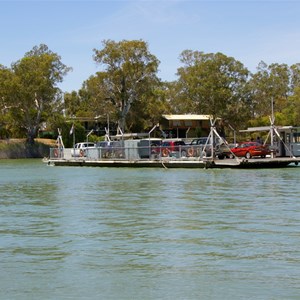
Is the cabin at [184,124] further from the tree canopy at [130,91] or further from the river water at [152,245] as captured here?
the river water at [152,245]

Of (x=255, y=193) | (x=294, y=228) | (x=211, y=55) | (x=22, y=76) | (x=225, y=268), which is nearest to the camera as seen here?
(x=225, y=268)

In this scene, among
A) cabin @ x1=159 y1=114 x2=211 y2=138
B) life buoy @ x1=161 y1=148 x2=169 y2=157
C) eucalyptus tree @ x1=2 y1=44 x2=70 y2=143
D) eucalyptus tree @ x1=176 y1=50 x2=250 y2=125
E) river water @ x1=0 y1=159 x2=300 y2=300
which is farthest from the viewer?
cabin @ x1=159 y1=114 x2=211 y2=138

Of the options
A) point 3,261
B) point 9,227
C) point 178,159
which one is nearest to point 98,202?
point 9,227

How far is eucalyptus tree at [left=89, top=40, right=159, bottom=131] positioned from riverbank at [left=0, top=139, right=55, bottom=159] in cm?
1011

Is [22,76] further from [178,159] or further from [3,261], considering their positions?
[3,261]

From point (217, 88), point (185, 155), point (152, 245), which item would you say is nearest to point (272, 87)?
point (217, 88)

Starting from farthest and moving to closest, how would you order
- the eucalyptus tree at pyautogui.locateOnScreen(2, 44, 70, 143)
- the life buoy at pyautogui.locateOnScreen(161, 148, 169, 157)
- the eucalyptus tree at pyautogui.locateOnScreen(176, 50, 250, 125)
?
1. the eucalyptus tree at pyautogui.locateOnScreen(176, 50, 250, 125)
2. the eucalyptus tree at pyautogui.locateOnScreen(2, 44, 70, 143)
3. the life buoy at pyautogui.locateOnScreen(161, 148, 169, 157)

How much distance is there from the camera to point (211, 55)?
9319cm

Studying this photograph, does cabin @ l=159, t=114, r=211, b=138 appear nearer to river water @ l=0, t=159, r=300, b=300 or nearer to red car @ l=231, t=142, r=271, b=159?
red car @ l=231, t=142, r=271, b=159

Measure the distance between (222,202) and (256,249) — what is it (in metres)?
9.36

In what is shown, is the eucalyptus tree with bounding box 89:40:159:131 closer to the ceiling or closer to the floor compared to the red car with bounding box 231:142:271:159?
closer to the ceiling

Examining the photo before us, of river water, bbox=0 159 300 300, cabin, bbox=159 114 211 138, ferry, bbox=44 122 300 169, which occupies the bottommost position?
river water, bbox=0 159 300 300

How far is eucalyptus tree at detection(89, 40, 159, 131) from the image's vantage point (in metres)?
84.3

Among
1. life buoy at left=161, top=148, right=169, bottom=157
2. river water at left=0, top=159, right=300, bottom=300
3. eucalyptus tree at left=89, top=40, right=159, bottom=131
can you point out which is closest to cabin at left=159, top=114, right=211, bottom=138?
eucalyptus tree at left=89, top=40, right=159, bottom=131
